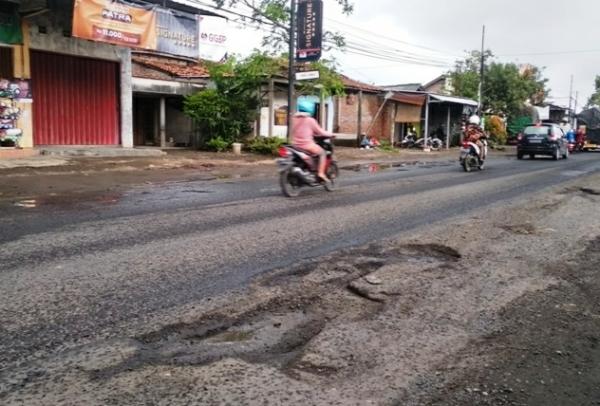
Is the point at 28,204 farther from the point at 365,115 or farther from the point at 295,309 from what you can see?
the point at 365,115

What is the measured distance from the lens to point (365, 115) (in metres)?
33.2

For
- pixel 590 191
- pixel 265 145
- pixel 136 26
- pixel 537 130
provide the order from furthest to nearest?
pixel 537 130 → pixel 265 145 → pixel 136 26 → pixel 590 191

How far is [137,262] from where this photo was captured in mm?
5281

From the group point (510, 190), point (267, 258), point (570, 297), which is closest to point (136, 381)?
point (267, 258)

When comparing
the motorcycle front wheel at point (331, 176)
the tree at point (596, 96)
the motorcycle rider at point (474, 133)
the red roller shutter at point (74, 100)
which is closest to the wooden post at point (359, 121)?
the motorcycle rider at point (474, 133)

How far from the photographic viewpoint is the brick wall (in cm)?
3189

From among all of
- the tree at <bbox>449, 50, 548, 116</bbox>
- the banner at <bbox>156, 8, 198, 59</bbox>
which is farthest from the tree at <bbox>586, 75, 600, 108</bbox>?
the banner at <bbox>156, 8, 198, 59</bbox>

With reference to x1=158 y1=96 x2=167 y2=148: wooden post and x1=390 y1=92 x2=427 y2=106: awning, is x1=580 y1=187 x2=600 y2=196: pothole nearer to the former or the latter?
x1=158 y1=96 x2=167 y2=148: wooden post

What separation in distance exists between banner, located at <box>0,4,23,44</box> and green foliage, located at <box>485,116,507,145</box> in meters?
32.0

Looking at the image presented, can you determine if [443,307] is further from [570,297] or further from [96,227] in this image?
[96,227]

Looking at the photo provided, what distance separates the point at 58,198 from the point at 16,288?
5.83m

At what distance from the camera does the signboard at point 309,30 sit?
2025 centimetres

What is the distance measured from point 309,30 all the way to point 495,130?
2295 cm

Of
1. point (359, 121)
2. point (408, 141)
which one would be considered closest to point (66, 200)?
point (359, 121)
